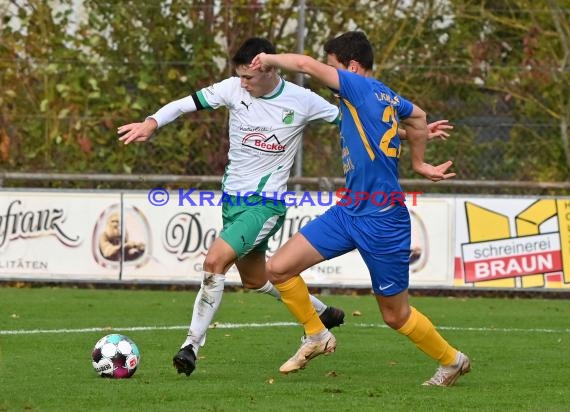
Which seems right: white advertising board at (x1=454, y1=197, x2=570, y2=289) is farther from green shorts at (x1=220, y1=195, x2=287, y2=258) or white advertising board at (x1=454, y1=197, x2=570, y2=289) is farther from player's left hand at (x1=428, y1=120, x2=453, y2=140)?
player's left hand at (x1=428, y1=120, x2=453, y2=140)

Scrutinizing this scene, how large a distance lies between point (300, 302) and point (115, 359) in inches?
47.8

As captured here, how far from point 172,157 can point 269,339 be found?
594 cm

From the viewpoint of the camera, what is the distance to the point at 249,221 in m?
8.14

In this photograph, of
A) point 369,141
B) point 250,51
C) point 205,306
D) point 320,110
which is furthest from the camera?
point 320,110

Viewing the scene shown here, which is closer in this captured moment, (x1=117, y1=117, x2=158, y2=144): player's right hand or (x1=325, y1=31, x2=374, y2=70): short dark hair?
(x1=325, y1=31, x2=374, y2=70): short dark hair

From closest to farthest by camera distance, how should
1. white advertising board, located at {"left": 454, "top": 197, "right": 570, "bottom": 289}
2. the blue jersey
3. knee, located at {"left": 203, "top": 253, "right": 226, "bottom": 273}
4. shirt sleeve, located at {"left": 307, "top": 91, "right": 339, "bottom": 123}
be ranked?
the blue jersey
knee, located at {"left": 203, "top": 253, "right": 226, "bottom": 273}
shirt sleeve, located at {"left": 307, "top": 91, "right": 339, "bottom": 123}
white advertising board, located at {"left": 454, "top": 197, "right": 570, "bottom": 289}

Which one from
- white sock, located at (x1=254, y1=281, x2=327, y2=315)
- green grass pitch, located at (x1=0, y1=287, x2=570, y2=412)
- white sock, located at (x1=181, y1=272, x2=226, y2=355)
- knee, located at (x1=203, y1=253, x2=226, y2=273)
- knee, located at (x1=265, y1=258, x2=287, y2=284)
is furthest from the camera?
white sock, located at (x1=254, y1=281, x2=327, y2=315)

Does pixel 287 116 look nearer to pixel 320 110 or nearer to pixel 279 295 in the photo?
pixel 320 110

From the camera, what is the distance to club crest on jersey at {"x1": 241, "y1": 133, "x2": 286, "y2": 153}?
835 centimetres

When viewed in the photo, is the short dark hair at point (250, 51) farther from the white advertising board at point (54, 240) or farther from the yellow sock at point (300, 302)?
the white advertising board at point (54, 240)

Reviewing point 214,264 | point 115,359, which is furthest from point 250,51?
point 115,359

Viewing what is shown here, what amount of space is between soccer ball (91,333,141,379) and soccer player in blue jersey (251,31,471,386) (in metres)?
1.04

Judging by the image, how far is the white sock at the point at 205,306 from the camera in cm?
768

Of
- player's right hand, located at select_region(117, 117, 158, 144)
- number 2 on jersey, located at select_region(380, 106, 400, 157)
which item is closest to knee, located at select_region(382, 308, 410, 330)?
number 2 on jersey, located at select_region(380, 106, 400, 157)
